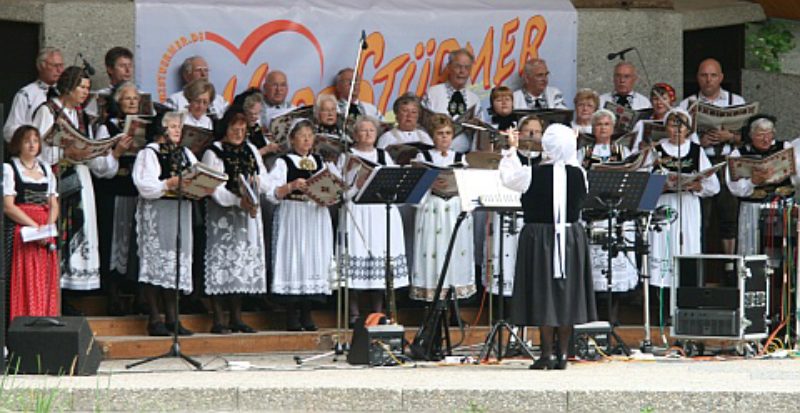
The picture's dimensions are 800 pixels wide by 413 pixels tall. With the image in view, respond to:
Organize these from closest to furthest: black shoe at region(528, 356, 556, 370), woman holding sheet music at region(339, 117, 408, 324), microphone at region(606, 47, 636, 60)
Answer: black shoe at region(528, 356, 556, 370) < woman holding sheet music at region(339, 117, 408, 324) < microphone at region(606, 47, 636, 60)

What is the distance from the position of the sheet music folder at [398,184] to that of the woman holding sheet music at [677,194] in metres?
2.31

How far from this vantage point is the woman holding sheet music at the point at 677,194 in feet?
46.2

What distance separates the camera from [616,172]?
12664 millimetres

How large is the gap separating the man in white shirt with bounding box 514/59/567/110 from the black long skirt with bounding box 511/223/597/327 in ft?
10.6

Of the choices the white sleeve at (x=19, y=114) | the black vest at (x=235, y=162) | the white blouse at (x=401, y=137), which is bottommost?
the black vest at (x=235, y=162)

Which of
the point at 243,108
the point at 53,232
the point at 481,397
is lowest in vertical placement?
the point at 481,397

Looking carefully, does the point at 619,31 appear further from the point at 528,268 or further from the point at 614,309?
the point at 528,268

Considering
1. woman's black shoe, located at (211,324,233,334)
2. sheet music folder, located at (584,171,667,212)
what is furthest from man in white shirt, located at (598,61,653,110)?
woman's black shoe, located at (211,324,233,334)

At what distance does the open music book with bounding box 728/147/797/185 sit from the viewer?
13961 millimetres

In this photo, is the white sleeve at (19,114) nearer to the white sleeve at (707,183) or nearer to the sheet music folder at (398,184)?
the sheet music folder at (398,184)

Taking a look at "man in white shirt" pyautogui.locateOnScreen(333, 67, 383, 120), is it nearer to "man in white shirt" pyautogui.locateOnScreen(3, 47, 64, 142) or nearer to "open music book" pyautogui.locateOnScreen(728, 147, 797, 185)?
"man in white shirt" pyautogui.locateOnScreen(3, 47, 64, 142)

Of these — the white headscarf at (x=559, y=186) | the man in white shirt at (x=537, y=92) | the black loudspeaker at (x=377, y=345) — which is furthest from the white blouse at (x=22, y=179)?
the man in white shirt at (x=537, y=92)

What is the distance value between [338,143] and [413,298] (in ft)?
4.20

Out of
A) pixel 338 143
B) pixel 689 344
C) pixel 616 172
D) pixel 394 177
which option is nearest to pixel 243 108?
pixel 338 143
